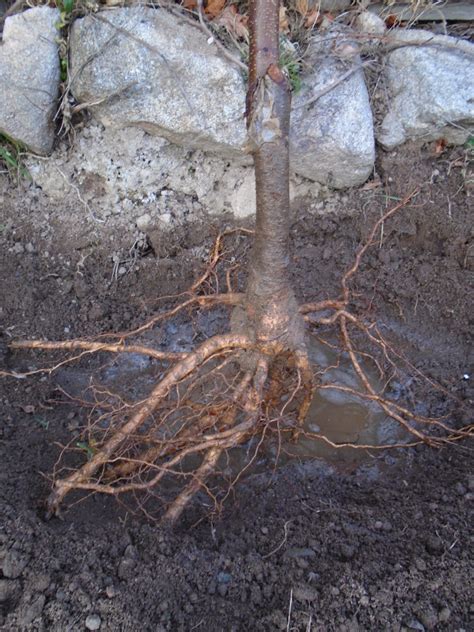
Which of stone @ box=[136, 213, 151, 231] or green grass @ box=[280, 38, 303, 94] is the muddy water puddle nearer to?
stone @ box=[136, 213, 151, 231]

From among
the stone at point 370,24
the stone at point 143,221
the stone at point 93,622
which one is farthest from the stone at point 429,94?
the stone at point 93,622

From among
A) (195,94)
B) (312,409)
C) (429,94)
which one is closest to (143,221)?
(195,94)

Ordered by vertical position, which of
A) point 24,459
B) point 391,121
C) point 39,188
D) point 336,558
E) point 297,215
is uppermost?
point 391,121

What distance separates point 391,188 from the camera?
7.64ft

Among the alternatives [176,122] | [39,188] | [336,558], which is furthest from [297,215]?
[336,558]

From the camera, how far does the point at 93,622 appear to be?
1.23 metres

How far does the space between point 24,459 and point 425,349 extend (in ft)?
5.03

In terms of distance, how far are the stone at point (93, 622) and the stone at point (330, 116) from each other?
1771 millimetres

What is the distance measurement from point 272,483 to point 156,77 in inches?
61.1

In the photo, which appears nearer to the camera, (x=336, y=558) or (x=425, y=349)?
(x=336, y=558)

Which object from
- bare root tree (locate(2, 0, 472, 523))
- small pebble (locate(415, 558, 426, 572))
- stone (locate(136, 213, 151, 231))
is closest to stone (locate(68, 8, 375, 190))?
stone (locate(136, 213, 151, 231))

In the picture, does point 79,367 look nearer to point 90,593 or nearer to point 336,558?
point 90,593

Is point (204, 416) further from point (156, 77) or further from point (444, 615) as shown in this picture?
point (156, 77)

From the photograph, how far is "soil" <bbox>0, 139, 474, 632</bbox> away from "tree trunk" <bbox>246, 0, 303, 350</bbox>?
53 cm
